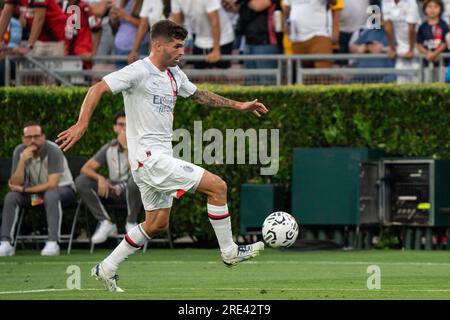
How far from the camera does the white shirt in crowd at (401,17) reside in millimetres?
21547

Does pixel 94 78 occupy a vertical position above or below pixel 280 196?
above

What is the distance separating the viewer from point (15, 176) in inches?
796

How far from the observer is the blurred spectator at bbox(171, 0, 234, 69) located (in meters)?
21.9

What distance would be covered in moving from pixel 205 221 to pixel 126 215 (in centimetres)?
137

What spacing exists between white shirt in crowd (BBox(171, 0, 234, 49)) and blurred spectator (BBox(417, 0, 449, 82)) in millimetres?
3326

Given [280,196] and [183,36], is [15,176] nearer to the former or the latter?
[280,196]

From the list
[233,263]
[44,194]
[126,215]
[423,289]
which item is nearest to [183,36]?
[233,263]

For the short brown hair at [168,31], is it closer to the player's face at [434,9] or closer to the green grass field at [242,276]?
the green grass field at [242,276]

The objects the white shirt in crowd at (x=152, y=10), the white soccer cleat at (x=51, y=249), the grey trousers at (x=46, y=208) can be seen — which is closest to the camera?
the white soccer cleat at (x=51, y=249)

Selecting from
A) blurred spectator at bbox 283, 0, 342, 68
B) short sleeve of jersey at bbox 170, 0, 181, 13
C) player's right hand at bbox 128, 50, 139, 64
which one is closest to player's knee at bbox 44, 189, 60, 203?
player's right hand at bbox 128, 50, 139, 64

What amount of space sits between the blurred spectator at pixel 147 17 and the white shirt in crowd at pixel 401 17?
384 centimetres

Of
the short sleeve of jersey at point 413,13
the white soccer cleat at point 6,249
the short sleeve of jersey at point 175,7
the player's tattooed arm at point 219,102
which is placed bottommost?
the white soccer cleat at point 6,249

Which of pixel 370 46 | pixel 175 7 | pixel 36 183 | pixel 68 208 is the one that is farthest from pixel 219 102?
pixel 370 46

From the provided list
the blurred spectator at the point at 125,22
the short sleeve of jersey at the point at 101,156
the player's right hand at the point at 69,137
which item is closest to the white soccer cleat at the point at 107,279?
the player's right hand at the point at 69,137
